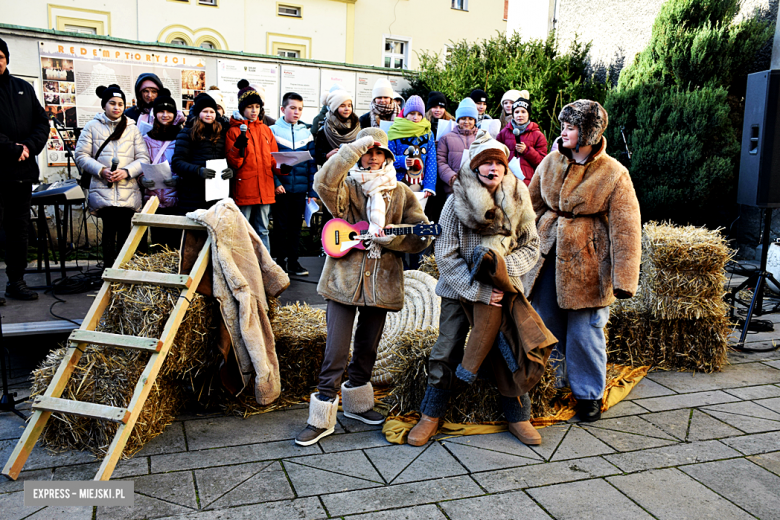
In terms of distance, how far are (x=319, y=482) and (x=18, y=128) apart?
4575 millimetres

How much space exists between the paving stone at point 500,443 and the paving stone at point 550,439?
3 cm

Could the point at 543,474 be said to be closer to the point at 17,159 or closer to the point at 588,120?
the point at 588,120

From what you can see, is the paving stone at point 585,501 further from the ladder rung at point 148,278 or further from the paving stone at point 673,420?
the ladder rung at point 148,278

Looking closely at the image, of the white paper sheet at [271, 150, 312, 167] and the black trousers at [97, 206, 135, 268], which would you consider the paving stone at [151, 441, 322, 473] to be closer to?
the black trousers at [97, 206, 135, 268]

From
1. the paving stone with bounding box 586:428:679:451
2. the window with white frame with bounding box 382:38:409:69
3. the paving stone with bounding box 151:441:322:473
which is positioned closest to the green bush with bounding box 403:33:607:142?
the paving stone with bounding box 586:428:679:451

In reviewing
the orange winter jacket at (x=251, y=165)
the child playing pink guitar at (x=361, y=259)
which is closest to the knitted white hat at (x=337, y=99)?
A: the orange winter jacket at (x=251, y=165)

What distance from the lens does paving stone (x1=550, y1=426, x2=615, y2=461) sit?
12.0 feet

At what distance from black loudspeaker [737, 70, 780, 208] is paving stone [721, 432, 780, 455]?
8.40 ft

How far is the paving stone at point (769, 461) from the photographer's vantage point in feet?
11.6

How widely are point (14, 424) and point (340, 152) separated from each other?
8.49 feet

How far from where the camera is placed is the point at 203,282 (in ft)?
12.8

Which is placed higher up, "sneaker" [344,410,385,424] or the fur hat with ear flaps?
the fur hat with ear flaps

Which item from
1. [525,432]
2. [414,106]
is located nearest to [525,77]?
[414,106]

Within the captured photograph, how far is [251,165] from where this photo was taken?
6.52 metres
